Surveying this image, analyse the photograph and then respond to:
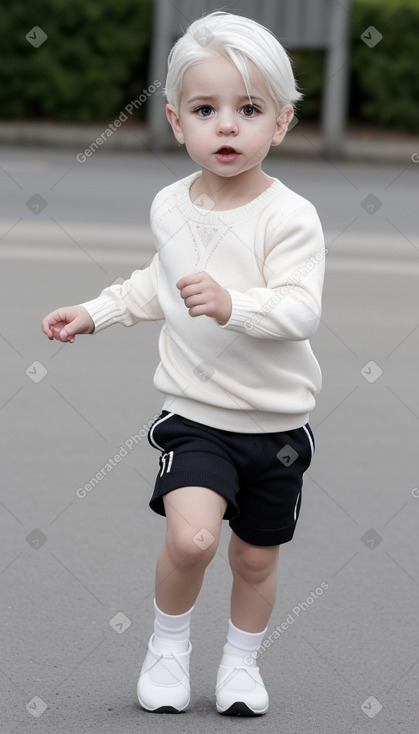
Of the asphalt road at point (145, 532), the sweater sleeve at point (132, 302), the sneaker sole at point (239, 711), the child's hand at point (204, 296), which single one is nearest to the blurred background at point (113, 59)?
the asphalt road at point (145, 532)

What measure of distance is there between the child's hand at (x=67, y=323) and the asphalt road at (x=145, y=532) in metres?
0.86

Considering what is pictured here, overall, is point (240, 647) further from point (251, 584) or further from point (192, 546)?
point (192, 546)

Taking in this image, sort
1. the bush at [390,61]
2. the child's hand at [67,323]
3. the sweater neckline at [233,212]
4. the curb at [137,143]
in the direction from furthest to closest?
the bush at [390,61], the curb at [137,143], the child's hand at [67,323], the sweater neckline at [233,212]

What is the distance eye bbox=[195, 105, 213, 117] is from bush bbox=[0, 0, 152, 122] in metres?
13.8

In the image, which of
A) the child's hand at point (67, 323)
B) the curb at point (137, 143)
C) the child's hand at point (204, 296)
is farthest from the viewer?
the curb at point (137, 143)

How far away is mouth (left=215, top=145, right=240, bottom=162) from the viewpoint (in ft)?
9.32

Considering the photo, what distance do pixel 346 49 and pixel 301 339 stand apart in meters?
13.7

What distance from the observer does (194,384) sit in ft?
9.73

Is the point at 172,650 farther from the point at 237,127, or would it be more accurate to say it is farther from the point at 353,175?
the point at 353,175

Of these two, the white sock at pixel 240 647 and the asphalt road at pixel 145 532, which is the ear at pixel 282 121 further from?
the asphalt road at pixel 145 532

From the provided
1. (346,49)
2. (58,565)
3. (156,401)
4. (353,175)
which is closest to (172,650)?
(58,565)

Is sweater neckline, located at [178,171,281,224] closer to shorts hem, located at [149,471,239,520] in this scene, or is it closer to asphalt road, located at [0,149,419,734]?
shorts hem, located at [149,471,239,520]

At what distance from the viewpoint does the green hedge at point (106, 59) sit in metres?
16.2

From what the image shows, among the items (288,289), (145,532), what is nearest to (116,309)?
(288,289)
